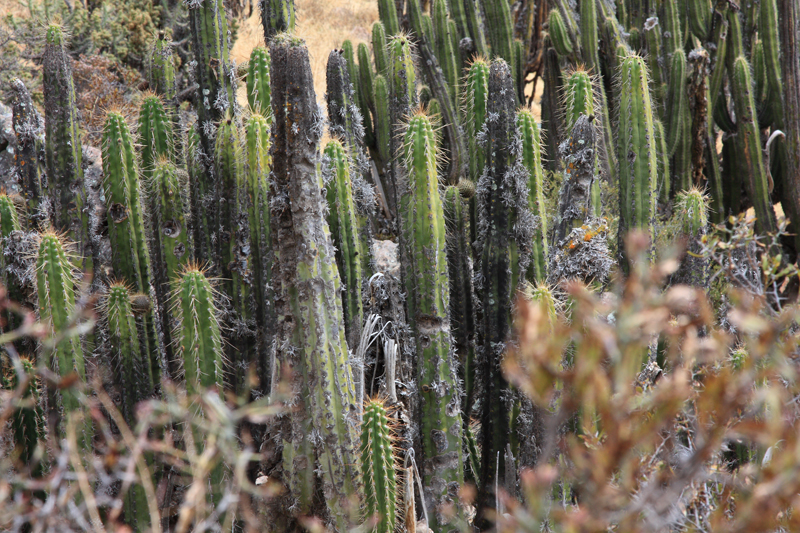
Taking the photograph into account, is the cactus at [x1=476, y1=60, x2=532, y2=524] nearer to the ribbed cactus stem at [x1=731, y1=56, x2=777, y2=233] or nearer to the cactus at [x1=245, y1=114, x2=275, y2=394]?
the cactus at [x1=245, y1=114, x2=275, y2=394]

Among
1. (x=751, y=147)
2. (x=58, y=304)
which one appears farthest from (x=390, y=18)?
(x=58, y=304)

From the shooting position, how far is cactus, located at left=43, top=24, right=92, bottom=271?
161 inches

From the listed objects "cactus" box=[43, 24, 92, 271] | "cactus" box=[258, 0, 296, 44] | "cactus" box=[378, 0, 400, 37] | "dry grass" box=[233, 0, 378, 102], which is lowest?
"cactus" box=[43, 24, 92, 271]

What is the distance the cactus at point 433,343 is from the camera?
10.8ft

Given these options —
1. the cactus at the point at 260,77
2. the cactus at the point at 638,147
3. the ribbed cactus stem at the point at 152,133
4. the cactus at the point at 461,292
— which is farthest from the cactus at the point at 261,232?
the cactus at the point at 638,147

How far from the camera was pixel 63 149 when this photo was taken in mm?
4133

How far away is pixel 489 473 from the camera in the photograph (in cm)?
365

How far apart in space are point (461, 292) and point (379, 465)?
1.53 meters

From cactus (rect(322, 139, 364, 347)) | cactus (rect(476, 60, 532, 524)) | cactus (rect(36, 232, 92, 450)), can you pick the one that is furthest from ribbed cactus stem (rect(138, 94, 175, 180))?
cactus (rect(476, 60, 532, 524))

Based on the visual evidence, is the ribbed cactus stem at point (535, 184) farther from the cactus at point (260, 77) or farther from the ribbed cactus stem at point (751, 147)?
the ribbed cactus stem at point (751, 147)

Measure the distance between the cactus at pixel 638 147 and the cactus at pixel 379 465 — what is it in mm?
2248

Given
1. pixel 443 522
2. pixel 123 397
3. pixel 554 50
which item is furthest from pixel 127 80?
pixel 443 522

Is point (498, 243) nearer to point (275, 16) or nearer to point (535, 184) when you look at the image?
point (535, 184)

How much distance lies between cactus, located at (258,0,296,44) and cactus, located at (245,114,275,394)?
3.84ft
